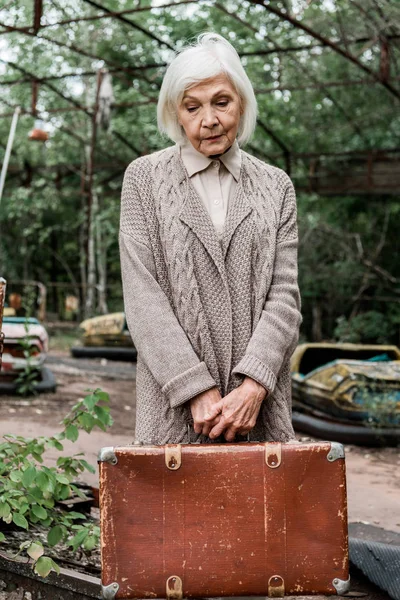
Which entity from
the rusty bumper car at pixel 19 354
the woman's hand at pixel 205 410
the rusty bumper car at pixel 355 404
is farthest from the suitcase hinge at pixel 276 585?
the rusty bumper car at pixel 19 354

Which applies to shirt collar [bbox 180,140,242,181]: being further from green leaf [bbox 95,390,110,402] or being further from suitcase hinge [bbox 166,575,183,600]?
green leaf [bbox 95,390,110,402]

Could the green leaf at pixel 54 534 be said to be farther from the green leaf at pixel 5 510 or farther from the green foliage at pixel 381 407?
the green foliage at pixel 381 407

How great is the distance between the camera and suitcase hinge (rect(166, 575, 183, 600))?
5.40ft

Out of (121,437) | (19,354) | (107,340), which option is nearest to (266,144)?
(107,340)

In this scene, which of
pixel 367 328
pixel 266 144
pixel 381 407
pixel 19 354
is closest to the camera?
pixel 381 407

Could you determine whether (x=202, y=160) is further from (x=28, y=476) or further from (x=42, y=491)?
(x=42, y=491)

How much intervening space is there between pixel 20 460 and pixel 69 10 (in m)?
15.4

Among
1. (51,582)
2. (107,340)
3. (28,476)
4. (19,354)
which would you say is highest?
(107,340)

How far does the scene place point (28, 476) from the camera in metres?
2.58

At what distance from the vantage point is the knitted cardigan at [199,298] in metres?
1.82

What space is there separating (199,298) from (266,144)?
14.6 m

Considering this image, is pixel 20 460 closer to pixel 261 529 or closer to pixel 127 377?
pixel 261 529

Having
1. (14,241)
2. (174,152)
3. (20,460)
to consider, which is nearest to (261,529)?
(174,152)

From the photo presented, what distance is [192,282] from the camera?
73.0 inches
